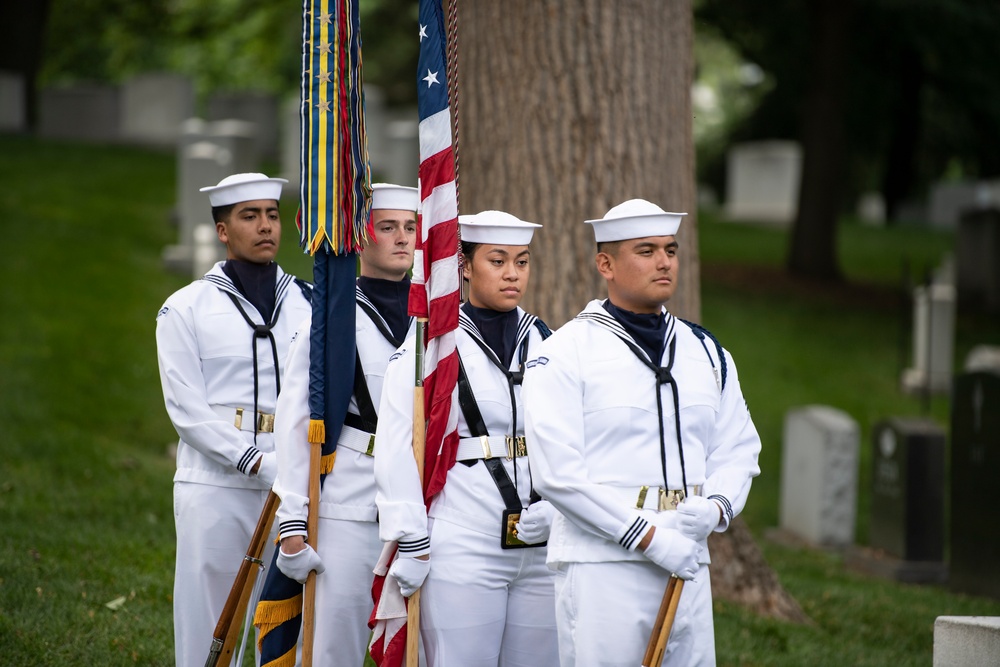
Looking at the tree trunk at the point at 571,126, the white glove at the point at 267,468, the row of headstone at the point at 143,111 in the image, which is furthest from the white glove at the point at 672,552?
the row of headstone at the point at 143,111

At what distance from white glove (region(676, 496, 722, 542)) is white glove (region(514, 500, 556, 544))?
507 mm

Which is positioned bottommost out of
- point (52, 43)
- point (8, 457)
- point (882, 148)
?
point (8, 457)

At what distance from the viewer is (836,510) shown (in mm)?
11367

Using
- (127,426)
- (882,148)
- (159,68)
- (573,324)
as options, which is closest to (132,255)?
(127,426)

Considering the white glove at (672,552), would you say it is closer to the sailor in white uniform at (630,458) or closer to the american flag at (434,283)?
the sailor in white uniform at (630,458)

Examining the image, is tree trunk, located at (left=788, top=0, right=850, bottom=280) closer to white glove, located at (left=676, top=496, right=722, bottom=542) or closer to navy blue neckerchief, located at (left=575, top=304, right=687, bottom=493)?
navy blue neckerchief, located at (left=575, top=304, right=687, bottom=493)

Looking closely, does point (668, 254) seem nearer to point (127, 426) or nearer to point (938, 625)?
point (938, 625)

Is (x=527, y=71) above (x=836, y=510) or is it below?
above

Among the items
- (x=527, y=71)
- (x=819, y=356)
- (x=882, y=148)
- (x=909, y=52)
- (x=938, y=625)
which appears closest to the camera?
(x=938, y=625)

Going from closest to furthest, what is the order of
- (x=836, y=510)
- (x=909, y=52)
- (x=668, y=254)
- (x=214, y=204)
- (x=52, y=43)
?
1. (x=668, y=254)
2. (x=214, y=204)
3. (x=836, y=510)
4. (x=909, y=52)
5. (x=52, y=43)

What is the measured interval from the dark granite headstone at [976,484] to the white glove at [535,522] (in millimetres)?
5744

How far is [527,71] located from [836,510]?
578cm

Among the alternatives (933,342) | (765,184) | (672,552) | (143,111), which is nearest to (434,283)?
(672,552)

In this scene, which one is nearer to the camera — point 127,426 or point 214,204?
point 214,204
